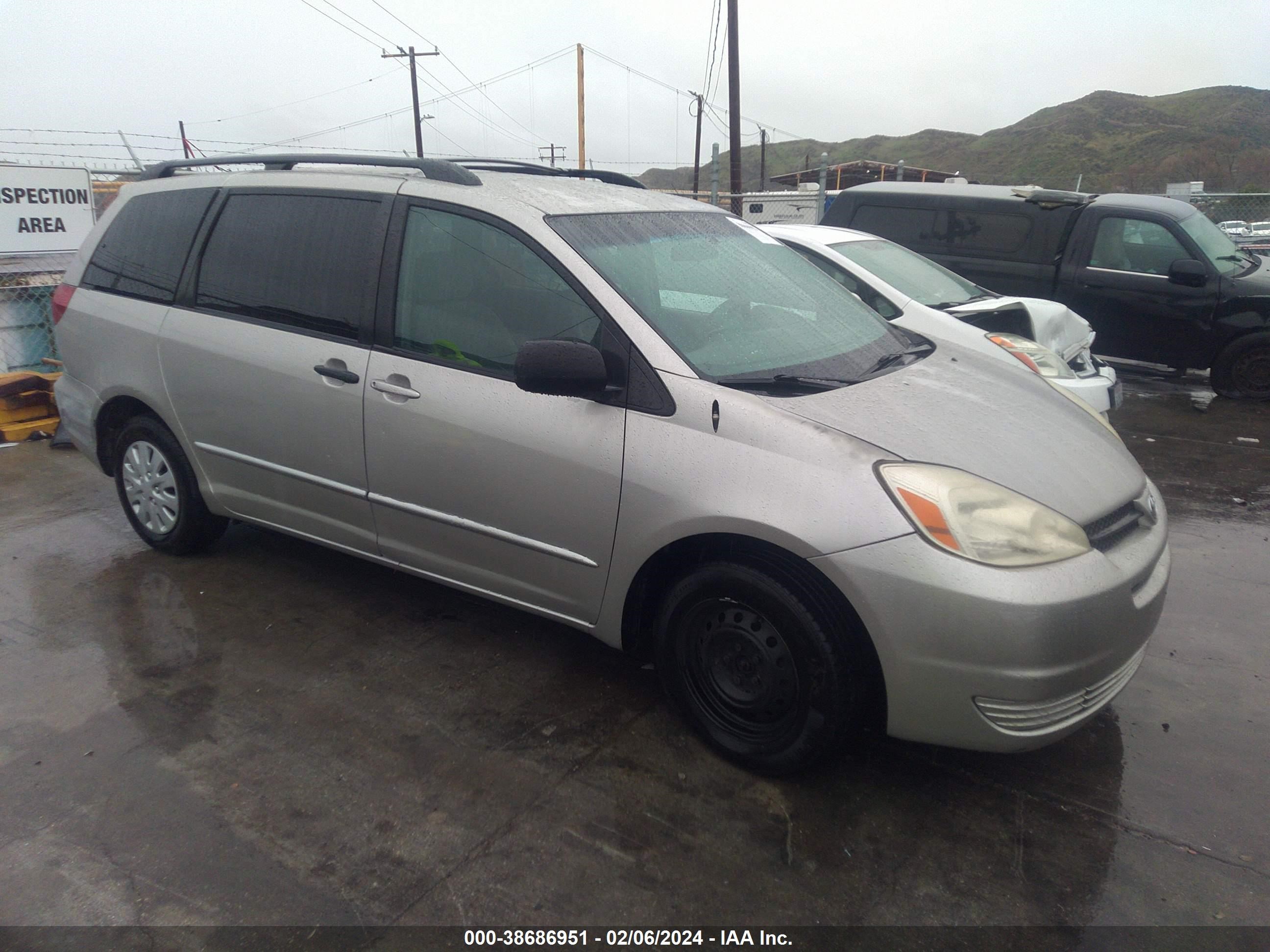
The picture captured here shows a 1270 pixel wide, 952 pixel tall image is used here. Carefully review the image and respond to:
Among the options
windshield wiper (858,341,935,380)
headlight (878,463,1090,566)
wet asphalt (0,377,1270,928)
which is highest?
windshield wiper (858,341,935,380)

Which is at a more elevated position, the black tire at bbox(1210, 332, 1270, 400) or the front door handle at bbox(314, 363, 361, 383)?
the front door handle at bbox(314, 363, 361, 383)

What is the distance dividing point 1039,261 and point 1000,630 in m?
7.45

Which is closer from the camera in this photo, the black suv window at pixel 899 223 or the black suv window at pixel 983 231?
the black suv window at pixel 983 231

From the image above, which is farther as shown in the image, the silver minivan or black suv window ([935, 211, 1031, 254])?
black suv window ([935, 211, 1031, 254])

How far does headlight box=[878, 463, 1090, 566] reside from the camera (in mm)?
2379

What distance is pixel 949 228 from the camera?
8.84 m

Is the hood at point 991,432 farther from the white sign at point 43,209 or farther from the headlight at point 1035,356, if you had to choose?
the white sign at point 43,209

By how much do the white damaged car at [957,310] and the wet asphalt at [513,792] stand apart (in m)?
2.25

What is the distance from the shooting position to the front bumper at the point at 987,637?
232 centimetres

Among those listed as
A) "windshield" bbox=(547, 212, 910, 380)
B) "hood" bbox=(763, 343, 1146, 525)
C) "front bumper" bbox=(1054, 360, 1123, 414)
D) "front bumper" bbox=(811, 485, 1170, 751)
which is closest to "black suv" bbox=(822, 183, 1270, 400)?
"front bumper" bbox=(1054, 360, 1123, 414)

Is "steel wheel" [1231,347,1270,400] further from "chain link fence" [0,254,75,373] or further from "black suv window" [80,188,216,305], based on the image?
"chain link fence" [0,254,75,373]

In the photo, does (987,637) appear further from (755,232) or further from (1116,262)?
(1116,262)

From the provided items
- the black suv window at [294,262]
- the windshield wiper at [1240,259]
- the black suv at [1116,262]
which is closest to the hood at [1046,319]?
the black suv at [1116,262]

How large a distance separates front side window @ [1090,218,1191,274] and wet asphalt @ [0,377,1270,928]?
5.42 meters
